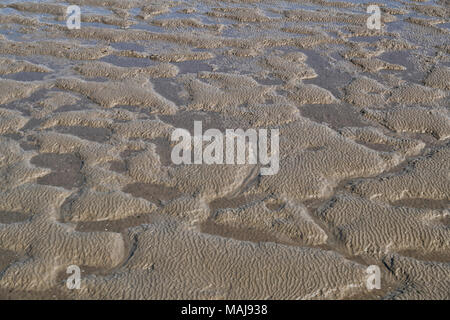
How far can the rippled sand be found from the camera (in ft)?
11.0

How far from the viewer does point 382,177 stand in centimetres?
440

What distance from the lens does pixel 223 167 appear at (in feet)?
14.8

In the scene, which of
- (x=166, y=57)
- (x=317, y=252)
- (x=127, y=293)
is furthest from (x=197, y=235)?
(x=166, y=57)

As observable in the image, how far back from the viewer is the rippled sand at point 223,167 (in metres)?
3.35

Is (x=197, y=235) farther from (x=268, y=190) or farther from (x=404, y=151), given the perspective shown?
(x=404, y=151)
